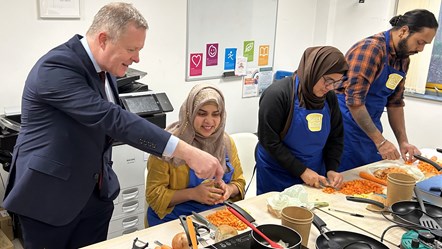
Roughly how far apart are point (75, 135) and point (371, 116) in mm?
1780

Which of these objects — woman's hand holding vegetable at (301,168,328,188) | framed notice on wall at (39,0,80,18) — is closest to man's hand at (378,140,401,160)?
A: woman's hand holding vegetable at (301,168,328,188)

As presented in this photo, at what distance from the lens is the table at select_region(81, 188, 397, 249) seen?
4.34ft

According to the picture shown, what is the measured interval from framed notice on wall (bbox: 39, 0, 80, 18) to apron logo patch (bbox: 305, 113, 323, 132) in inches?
69.1

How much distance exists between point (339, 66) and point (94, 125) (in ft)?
3.79

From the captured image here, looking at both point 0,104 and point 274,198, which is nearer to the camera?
point 274,198

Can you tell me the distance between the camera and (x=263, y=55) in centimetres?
392

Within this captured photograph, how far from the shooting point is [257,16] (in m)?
3.74

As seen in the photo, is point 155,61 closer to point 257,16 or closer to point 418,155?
point 257,16

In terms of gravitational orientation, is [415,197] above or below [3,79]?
below

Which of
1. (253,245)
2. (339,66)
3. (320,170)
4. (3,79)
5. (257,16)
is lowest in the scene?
(320,170)

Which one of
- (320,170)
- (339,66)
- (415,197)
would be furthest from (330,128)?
(415,197)

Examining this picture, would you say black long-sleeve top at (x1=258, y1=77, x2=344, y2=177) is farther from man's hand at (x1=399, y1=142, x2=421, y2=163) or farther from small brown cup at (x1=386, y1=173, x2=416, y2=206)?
man's hand at (x1=399, y1=142, x2=421, y2=163)

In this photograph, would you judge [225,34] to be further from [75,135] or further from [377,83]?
[75,135]

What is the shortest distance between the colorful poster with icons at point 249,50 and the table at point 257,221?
2207mm
